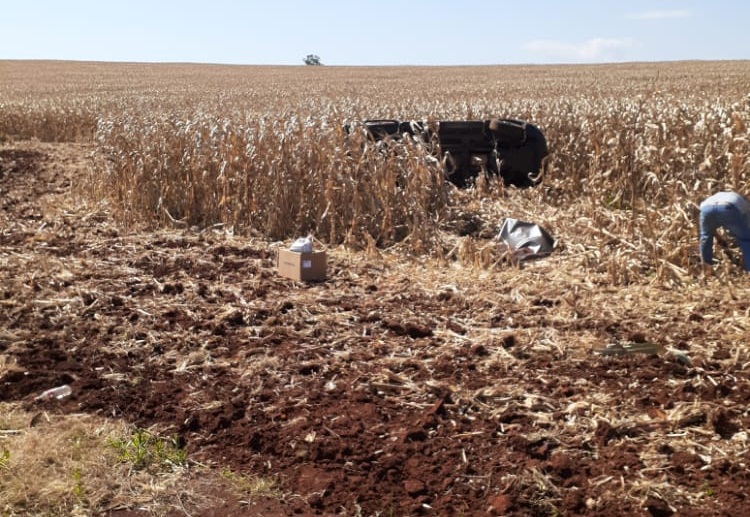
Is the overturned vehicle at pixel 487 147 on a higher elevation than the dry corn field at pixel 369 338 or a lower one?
higher

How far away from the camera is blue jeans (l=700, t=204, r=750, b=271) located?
559 cm

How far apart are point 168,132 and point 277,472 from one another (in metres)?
7.14

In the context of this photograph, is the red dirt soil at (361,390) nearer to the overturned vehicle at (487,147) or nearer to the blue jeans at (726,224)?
the blue jeans at (726,224)

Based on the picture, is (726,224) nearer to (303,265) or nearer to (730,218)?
(730,218)

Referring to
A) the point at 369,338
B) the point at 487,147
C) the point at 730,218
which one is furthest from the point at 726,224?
the point at 487,147

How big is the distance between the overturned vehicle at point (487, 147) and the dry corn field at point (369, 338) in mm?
412

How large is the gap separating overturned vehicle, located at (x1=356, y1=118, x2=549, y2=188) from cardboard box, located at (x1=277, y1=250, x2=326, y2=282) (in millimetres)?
3434

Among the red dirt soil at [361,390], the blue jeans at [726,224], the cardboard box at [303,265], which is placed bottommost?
the red dirt soil at [361,390]

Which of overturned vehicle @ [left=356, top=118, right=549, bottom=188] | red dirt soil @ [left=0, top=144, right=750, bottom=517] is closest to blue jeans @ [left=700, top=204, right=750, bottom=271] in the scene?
red dirt soil @ [left=0, top=144, right=750, bottom=517]

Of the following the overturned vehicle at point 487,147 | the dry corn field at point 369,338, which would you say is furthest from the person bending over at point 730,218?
the overturned vehicle at point 487,147

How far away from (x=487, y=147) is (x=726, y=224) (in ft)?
14.8

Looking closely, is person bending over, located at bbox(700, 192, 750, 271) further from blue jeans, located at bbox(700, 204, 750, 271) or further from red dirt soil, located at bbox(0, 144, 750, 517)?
red dirt soil, located at bbox(0, 144, 750, 517)

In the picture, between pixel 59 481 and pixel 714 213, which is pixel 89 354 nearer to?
pixel 59 481

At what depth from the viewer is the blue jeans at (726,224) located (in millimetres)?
5594
